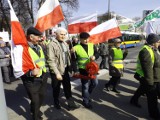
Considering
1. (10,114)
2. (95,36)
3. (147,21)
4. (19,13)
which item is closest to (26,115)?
(10,114)

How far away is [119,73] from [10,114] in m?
2.98

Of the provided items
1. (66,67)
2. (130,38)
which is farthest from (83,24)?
(130,38)

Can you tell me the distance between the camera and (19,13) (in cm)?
3691

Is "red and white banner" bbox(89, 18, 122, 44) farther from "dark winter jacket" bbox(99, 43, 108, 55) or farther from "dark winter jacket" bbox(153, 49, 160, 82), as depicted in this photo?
"dark winter jacket" bbox(99, 43, 108, 55)

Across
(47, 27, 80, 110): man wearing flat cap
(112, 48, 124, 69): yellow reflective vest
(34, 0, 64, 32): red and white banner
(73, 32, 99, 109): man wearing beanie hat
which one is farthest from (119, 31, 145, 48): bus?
(34, 0, 64, 32): red and white banner

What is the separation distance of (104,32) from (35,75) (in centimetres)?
239

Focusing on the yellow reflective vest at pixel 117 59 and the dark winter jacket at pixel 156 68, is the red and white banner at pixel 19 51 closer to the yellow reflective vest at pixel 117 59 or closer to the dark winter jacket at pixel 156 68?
the dark winter jacket at pixel 156 68

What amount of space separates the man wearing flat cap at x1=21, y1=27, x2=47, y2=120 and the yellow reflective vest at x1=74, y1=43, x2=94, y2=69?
40.2 inches

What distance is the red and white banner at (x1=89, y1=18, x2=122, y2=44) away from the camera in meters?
6.05

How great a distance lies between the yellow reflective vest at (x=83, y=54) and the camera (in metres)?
5.35

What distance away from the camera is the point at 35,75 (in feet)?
14.5

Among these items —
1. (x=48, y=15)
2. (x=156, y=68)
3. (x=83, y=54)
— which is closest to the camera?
(x=156, y=68)

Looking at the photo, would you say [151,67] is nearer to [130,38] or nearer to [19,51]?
[19,51]

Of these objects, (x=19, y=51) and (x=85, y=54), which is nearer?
(x=19, y=51)
